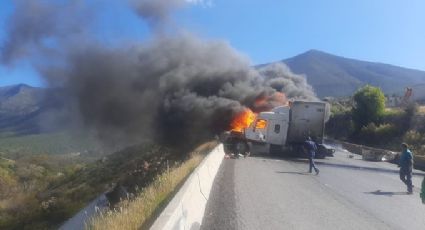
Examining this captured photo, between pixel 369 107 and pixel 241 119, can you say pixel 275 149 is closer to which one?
pixel 241 119

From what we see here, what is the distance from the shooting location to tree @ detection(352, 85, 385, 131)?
57194 millimetres

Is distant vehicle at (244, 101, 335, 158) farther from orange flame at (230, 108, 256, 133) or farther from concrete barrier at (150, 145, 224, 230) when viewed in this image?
concrete barrier at (150, 145, 224, 230)

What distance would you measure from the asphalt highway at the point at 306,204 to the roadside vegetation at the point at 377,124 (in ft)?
98.9

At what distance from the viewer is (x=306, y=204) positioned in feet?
38.3

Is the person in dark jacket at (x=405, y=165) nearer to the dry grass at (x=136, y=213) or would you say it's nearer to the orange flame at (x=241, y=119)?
the dry grass at (x=136, y=213)

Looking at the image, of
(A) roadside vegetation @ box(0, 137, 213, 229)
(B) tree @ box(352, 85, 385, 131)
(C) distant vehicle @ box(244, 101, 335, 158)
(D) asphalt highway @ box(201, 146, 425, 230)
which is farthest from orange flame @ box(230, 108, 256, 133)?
(B) tree @ box(352, 85, 385, 131)

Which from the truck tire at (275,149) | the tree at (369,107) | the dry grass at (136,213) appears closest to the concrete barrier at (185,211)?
the dry grass at (136,213)

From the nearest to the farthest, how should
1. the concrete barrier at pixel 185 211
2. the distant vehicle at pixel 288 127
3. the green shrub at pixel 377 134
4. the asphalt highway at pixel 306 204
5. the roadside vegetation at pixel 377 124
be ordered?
1. the concrete barrier at pixel 185 211
2. the asphalt highway at pixel 306 204
3. the distant vehicle at pixel 288 127
4. the roadside vegetation at pixel 377 124
5. the green shrub at pixel 377 134

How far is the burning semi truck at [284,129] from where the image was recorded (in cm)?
2919

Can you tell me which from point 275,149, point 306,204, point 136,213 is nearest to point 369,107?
point 275,149

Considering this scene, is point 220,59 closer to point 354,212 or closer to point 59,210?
point 59,210

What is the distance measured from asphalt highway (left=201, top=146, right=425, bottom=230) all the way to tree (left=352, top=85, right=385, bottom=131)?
41001 mm

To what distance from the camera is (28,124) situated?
19038 cm

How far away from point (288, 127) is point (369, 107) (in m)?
31.0
